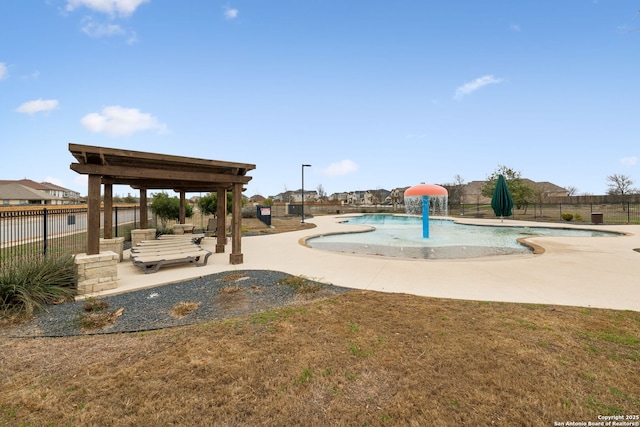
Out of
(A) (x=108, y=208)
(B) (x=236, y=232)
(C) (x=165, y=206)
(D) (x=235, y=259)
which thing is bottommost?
(D) (x=235, y=259)

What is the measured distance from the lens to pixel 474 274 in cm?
659

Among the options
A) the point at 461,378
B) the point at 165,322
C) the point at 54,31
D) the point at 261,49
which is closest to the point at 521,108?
the point at 261,49

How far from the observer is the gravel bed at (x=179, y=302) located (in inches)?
151

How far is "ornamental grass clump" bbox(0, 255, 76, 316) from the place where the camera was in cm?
438

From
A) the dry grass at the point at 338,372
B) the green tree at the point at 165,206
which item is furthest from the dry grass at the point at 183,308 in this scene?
the green tree at the point at 165,206

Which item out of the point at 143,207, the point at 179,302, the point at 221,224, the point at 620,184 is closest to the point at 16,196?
the point at 143,207

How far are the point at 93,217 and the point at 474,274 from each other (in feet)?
30.9

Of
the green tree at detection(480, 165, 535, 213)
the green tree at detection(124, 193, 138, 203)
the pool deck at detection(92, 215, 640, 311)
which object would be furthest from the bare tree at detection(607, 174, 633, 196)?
the green tree at detection(124, 193, 138, 203)

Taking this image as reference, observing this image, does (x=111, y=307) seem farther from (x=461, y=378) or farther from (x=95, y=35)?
(x=95, y=35)

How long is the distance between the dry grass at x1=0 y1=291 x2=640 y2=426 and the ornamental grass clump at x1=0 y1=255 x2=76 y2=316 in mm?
1234

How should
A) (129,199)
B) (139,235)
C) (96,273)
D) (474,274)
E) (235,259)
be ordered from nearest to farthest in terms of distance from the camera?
(96,273) < (474,274) < (235,259) < (139,235) < (129,199)

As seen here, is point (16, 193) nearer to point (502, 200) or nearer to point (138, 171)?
point (138, 171)

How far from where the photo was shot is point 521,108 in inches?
802

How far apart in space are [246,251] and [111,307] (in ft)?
18.8
